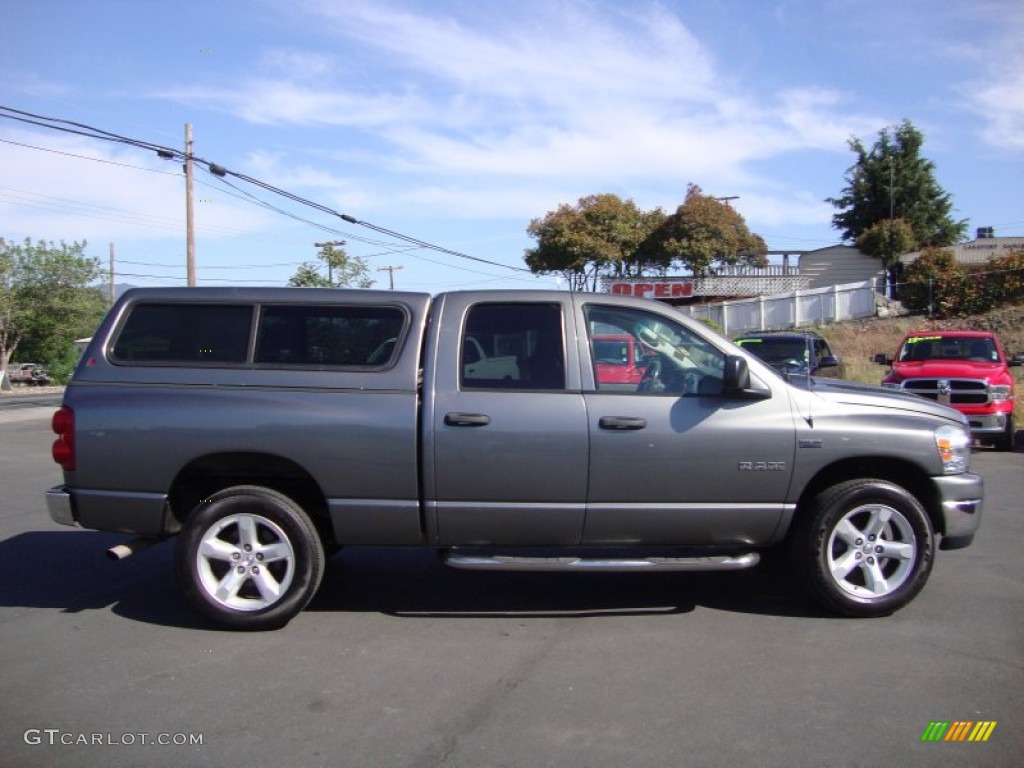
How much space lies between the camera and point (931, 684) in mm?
4273

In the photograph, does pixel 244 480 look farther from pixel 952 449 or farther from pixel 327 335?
pixel 952 449

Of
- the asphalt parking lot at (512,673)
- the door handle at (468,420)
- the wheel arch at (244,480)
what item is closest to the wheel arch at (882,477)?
the asphalt parking lot at (512,673)

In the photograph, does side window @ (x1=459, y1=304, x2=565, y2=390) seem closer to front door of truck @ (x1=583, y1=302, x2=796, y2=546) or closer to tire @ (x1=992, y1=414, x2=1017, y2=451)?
front door of truck @ (x1=583, y1=302, x2=796, y2=546)

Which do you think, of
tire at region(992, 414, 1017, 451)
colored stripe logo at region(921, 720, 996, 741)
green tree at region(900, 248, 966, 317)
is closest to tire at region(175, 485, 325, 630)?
colored stripe logo at region(921, 720, 996, 741)

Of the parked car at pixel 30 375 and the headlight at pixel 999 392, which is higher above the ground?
the parked car at pixel 30 375

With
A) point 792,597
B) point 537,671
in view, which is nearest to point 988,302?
point 792,597

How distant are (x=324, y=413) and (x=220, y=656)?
56.4 inches

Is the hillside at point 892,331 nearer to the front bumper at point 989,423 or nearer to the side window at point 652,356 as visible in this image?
the front bumper at point 989,423

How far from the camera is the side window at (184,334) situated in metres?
5.27

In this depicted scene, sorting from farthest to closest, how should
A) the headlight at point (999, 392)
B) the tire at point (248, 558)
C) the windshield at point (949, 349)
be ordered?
the windshield at point (949, 349), the headlight at point (999, 392), the tire at point (248, 558)

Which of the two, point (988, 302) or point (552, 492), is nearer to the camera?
point (552, 492)

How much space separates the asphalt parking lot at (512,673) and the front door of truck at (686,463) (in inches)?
23.8

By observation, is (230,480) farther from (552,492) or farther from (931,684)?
(931,684)

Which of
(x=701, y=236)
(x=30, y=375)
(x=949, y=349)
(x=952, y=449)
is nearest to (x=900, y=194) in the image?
(x=701, y=236)
